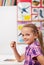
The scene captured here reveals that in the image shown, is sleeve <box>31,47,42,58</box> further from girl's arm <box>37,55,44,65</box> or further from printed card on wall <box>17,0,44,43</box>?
printed card on wall <box>17,0,44,43</box>

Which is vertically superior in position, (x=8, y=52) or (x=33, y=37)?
(x=33, y=37)

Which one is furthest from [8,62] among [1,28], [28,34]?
[1,28]

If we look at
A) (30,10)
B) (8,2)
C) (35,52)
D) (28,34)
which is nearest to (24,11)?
(30,10)

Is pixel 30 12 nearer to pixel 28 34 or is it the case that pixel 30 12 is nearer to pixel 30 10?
pixel 30 10

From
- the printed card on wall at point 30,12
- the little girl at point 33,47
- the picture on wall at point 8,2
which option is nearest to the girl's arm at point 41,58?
the little girl at point 33,47

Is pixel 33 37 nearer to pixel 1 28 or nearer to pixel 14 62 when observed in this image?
pixel 14 62

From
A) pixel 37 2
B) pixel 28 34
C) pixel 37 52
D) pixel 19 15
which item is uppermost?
pixel 37 2

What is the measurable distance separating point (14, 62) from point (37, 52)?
0.31m

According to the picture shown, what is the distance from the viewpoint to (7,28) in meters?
2.06

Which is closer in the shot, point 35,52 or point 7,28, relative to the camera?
point 35,52

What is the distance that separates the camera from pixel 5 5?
6.66 ft

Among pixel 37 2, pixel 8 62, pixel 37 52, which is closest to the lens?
pixel 37 52

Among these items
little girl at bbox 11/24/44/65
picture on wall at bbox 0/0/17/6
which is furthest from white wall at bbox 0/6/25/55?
little girl at bbox 11/24/44/65

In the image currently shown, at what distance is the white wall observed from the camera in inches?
80.4
